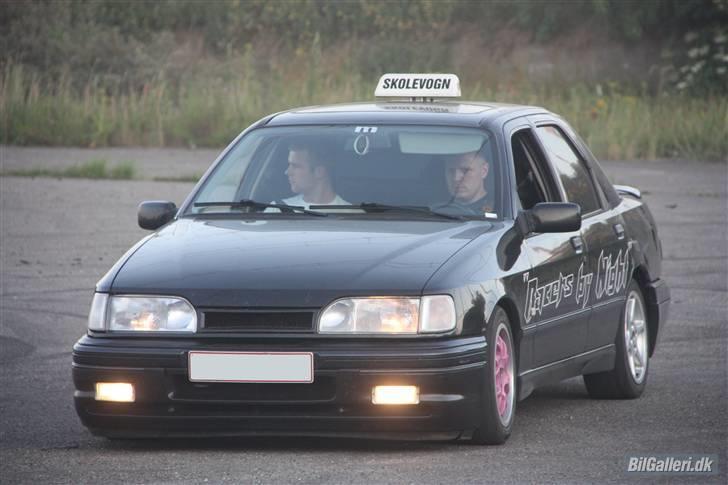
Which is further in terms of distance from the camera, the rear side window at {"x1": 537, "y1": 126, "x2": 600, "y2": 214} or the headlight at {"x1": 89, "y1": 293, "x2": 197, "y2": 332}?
the rear side window at {"x1": 537, "y1": 126, "x2": 600, "y2": 214}

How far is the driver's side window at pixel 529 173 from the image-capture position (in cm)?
840

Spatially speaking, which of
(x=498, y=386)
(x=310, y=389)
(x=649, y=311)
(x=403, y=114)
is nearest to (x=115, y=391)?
(x=310, y=389)

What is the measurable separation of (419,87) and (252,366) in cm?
294

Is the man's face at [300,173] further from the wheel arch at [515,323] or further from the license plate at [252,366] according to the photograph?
the license plate at [252,366]

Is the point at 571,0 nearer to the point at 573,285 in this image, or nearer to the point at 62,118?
the point at 62,118

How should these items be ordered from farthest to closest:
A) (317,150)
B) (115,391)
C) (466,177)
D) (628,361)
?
(628,361)
(317,150)
(466,177)
(115,391)

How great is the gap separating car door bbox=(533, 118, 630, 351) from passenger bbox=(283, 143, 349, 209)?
1.28 metres

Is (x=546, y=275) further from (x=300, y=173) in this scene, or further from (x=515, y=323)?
(x=300, y=173)

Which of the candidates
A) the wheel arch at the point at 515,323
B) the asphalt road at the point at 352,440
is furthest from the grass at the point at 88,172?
the wheel arch at the point at 515,323

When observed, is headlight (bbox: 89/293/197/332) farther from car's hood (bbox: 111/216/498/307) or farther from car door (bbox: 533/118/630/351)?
car door (bbox: 533/118/630/351)

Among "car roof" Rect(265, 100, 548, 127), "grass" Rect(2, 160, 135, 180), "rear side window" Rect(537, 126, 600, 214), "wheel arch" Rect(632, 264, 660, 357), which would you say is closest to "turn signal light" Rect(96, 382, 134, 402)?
"car roof" Rect(265, 100, 548, 127)

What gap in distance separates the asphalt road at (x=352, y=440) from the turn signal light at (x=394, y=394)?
25cm

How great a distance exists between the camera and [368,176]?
8117mm

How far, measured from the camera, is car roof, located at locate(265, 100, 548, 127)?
8414 mm
